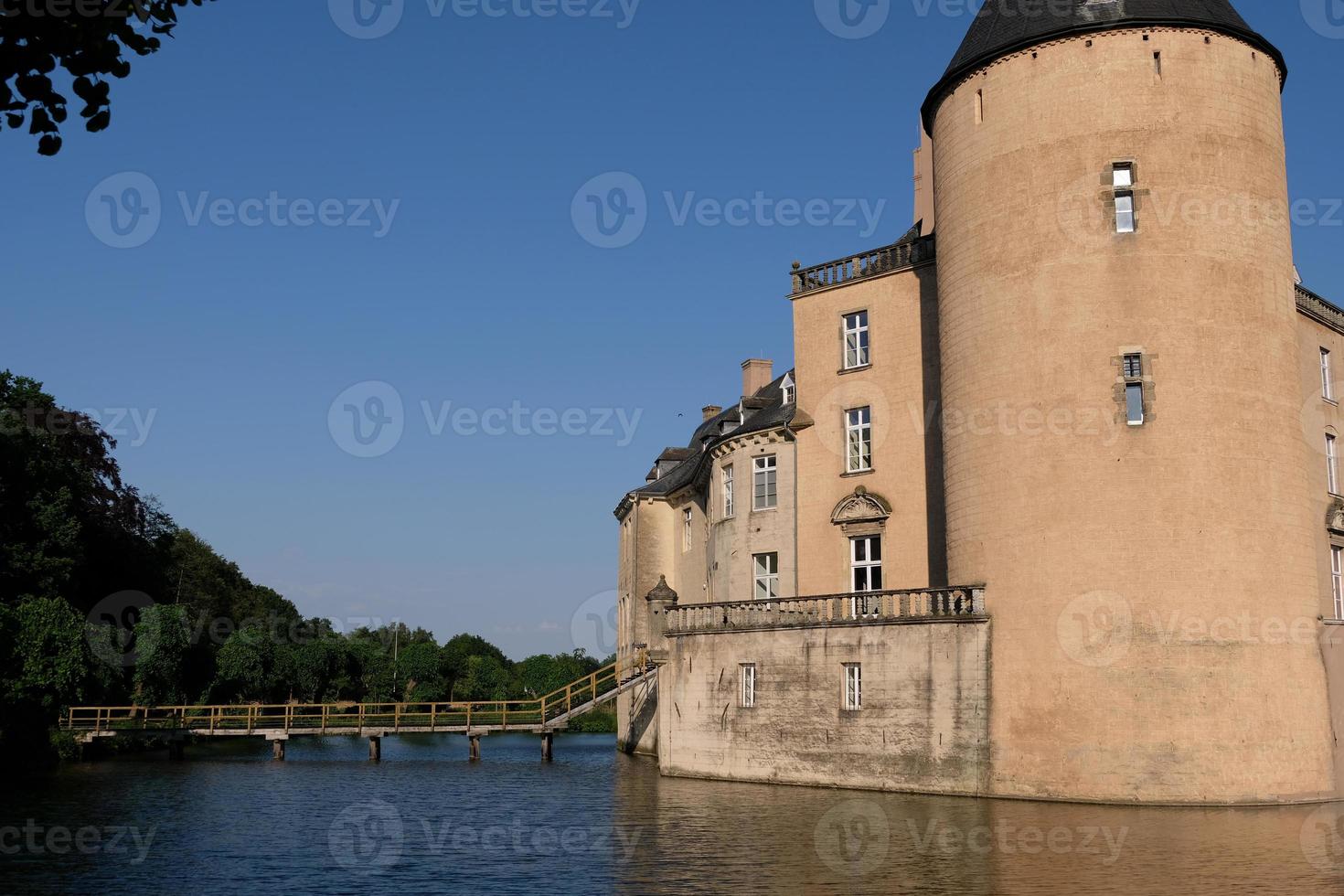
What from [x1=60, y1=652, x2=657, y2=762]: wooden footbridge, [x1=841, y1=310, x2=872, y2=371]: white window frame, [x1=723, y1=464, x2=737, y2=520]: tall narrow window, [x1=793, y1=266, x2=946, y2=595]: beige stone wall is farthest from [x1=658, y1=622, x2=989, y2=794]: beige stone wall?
[x1=60, y1=652, x2=657, y2=762]: wooden footbridge

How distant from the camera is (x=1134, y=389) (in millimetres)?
25031

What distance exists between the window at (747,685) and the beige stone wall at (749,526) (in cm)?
340

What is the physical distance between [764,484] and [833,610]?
604cm

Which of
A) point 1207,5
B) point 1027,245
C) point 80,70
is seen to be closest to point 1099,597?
point 1027,245

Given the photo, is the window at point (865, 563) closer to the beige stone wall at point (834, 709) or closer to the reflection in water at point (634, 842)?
the beige stone wall at point (834, 709)

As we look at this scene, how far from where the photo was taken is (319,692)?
2648 inches

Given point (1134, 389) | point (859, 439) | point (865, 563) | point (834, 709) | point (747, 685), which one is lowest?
point (834, 709)

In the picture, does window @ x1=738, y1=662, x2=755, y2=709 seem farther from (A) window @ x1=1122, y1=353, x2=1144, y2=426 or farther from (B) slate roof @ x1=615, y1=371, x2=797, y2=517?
(A) window @ x1=1122, y1=353, x2=1144, y2=426

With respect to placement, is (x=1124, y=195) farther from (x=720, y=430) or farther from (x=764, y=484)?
(x=720, y=430)

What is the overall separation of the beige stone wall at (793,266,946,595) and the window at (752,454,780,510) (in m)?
1.21

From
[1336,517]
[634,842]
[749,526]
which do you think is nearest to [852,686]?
[749,526]

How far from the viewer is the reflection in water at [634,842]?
52.2 feet

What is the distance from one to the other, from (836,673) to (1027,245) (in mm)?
10312

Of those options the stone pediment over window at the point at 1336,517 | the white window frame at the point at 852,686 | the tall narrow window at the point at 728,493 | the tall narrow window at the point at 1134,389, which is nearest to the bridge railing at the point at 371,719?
the tall narrow window at the point at 728,493
